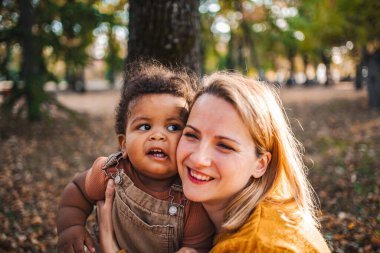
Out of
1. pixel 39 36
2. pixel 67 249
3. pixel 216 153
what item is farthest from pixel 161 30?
pixel 39 36

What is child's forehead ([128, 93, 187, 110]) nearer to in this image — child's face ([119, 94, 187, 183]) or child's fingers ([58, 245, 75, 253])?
child's face ([119, 94, 187, 183])

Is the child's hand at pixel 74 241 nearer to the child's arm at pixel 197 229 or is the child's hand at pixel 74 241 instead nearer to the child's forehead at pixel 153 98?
the child's arm at pixel 197 229

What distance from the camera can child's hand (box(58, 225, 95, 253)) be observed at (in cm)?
233

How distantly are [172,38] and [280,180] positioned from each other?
1.91 m

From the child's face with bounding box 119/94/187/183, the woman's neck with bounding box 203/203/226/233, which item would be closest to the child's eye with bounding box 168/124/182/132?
the child's face with bounding box 119/94/187/183

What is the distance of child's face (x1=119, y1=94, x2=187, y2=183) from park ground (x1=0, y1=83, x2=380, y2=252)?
1.10 meters

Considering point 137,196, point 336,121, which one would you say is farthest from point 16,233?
point 336,121

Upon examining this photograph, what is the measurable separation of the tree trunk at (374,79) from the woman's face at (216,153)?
46.0 ft

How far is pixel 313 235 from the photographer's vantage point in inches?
75.7

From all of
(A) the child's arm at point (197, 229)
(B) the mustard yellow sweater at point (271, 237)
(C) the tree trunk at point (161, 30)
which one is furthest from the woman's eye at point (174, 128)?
(C) the tree trunk at point (161, 30)

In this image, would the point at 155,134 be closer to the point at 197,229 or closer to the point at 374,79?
the point at 197,229

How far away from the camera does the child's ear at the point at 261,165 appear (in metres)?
2.12

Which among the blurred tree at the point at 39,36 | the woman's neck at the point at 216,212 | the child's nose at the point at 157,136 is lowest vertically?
the woman's neck at the point at 216,212

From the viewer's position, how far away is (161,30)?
11.3 ft
